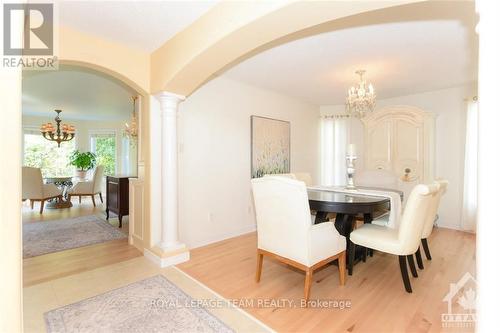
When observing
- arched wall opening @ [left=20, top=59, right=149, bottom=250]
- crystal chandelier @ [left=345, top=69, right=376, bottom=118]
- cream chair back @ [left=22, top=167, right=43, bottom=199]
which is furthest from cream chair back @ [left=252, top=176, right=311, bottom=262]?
cream chair back @ [left=22, top=167, right=43, bottom=199]

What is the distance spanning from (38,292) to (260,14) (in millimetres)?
2877

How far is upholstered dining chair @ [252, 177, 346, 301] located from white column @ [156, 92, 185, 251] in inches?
43.5

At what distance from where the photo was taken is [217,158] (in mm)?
3580

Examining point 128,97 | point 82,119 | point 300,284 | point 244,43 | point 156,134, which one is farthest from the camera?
point 82,119

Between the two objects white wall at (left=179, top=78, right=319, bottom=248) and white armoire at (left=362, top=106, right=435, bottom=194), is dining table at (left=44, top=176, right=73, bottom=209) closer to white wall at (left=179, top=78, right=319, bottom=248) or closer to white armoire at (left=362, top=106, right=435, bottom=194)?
white wall at (left=179, top=78, right=319, bottom=248)

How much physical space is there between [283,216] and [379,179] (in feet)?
7.71

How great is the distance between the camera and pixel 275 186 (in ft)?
6.80

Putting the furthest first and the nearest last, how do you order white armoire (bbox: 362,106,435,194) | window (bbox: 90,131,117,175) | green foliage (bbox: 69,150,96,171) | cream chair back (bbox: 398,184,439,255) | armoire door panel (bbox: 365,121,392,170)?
window (bbox: 90,131,117,175), green foliage (bbox: 69,150,96,171), armoire door panel (bbox: 365,121,392,170), white armoire (bbox: 362,106,435,194), cream chair back (bbox: 398,184,439,255)

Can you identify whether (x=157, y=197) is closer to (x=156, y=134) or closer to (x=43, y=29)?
(x=156, y=134)

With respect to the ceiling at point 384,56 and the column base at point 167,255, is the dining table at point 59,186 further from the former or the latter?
the ceiling at point 384,56

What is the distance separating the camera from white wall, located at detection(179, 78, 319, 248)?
325 centimetres

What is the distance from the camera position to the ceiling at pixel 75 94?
12.0 feet

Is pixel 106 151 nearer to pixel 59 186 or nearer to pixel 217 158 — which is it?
pixel 59 186

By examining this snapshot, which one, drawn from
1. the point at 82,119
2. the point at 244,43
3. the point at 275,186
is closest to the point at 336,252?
the point at 275,186
